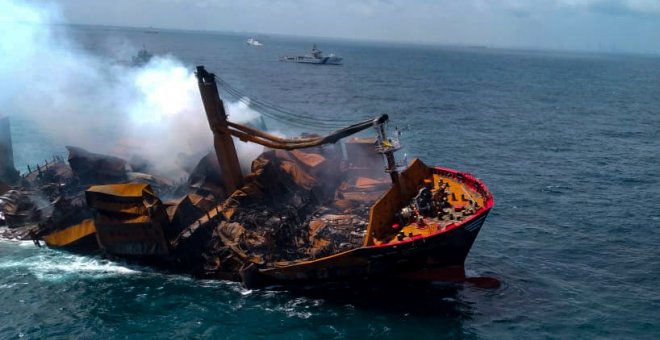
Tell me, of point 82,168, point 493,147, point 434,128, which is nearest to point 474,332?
point 82,168

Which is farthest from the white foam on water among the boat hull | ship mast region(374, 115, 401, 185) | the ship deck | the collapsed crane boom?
ship mast region(374, 115, 401, 185)

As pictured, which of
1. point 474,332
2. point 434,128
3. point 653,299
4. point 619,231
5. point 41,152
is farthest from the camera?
point 434,128

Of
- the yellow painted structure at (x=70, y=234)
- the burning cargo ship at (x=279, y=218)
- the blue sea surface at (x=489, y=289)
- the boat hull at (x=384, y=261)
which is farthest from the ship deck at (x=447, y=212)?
the yellow painted structure at (x=70, y=234)

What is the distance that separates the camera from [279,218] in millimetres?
40188

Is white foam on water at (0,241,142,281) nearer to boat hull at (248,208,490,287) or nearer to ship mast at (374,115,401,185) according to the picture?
boat hull at (248,208,490,287)

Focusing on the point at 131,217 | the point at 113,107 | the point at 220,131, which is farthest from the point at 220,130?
the point at 113,107

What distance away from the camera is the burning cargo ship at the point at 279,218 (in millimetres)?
34688

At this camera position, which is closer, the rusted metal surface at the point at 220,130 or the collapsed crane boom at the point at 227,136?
the collapsed crane boom at the point at 227,136

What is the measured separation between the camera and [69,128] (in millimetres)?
87438

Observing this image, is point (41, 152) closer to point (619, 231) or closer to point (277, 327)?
point (277, 327)

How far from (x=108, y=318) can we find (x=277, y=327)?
11094 millimetres

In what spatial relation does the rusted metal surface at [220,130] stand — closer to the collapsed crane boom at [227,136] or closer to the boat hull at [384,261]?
the collapsed crane boom at [227,136]

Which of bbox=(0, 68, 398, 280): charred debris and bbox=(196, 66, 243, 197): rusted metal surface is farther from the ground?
bbox=(196, 66, 243, 197): rusted metal surface

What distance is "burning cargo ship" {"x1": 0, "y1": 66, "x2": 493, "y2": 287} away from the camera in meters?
34.7
